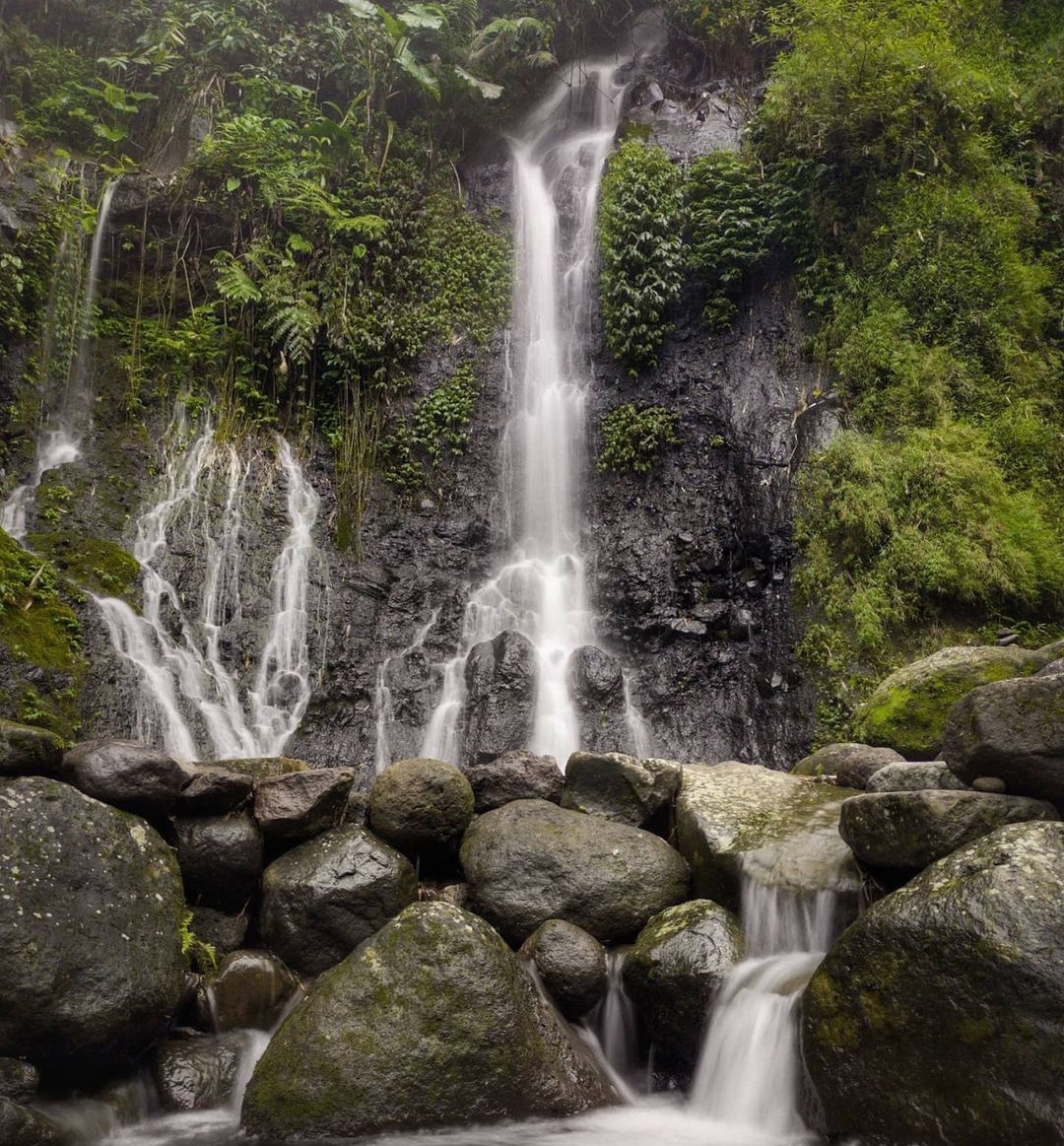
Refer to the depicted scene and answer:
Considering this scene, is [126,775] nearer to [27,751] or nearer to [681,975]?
[27,751]

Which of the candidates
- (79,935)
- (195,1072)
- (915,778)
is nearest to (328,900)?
(195,1072)

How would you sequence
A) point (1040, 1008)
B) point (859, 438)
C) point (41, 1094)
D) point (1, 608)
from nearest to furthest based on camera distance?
point (1040, 1008)
point (41, 1094)
point (1, 608)
point (859, 438)

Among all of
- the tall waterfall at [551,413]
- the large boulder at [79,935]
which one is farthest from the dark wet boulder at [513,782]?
the tall waterfall at [551,413]

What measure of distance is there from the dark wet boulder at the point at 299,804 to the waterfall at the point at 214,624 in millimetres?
2891

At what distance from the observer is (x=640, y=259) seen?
39.9ft

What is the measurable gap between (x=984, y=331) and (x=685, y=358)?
3865 mm

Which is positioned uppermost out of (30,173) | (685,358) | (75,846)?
(30,173)

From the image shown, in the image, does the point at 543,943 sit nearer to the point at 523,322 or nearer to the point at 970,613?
the point at 970,613

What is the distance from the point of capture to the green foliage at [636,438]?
11.4 metres

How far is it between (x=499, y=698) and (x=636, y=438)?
450 centimetres

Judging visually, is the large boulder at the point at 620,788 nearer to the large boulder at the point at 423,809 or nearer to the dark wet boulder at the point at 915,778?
the large boulder at the point at 423,809

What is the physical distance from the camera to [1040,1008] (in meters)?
3.29

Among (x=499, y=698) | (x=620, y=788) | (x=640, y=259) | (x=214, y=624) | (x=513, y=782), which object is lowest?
(x=620, y=788)

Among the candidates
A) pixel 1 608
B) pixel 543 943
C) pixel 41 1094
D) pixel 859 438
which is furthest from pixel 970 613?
pixel 1 608
